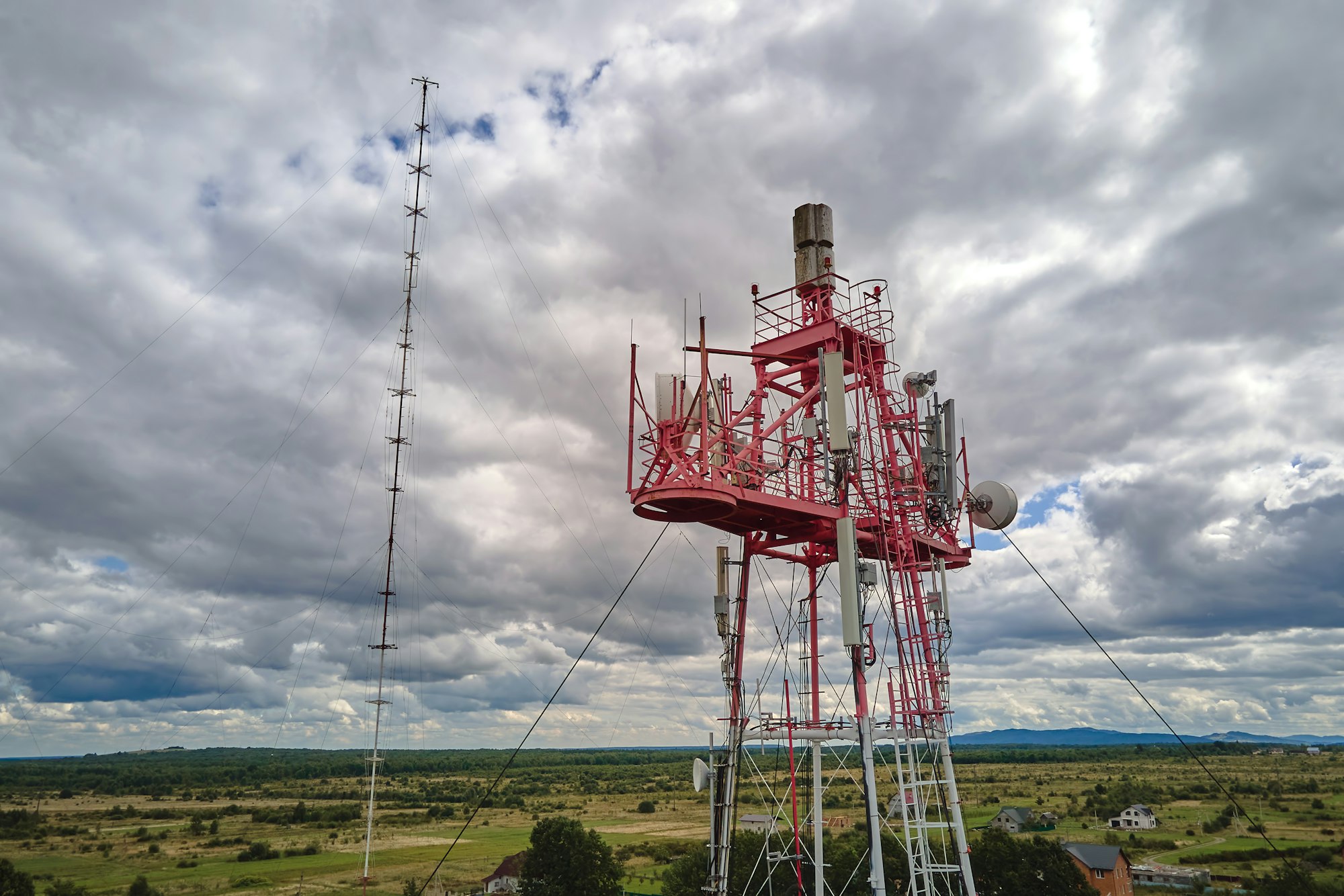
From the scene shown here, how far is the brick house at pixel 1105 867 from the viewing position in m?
55.3

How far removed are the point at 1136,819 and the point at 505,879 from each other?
228 feet

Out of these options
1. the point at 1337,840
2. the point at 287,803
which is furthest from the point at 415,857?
the point at 1337,840

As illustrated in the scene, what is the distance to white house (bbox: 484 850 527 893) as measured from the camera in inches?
2315

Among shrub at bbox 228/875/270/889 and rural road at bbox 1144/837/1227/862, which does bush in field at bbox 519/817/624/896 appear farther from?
rural road at bbox 1144/837/1227/862

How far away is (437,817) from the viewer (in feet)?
360

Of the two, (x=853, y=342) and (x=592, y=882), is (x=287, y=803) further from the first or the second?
(x=853, y=342)

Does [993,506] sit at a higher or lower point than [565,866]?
higher

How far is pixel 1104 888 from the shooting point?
55.0 meters

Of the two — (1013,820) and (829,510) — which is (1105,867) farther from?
(829,510)

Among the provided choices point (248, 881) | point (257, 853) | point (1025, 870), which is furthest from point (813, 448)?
point (257, 853)

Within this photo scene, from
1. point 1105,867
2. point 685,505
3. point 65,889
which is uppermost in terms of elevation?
point 685,505

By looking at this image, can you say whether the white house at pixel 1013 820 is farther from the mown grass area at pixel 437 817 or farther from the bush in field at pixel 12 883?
the bush in field at pixel 12 883

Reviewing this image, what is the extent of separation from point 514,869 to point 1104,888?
38.4m

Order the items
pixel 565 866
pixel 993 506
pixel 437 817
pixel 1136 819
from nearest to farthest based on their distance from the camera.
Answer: pixel 993 506
pixel 565 866
pixel 1136 819
pixel 437 817
